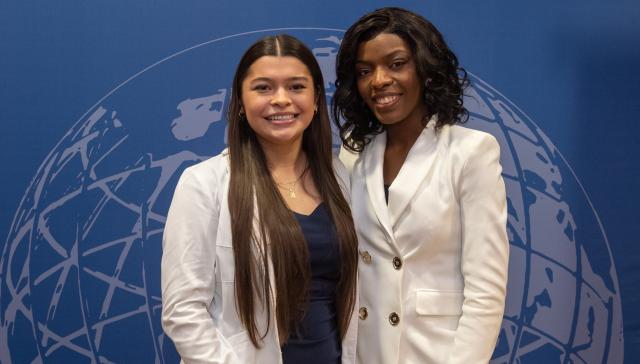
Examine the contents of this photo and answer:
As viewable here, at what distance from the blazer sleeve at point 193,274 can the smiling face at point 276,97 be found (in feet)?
0.86

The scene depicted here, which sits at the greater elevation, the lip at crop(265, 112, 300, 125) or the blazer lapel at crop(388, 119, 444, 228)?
the lip at crop(265, 112, 300, 125)

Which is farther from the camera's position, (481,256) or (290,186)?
(290,186)

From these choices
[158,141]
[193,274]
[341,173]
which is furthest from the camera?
[158,141]

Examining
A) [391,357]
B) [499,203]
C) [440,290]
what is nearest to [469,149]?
[499,203]

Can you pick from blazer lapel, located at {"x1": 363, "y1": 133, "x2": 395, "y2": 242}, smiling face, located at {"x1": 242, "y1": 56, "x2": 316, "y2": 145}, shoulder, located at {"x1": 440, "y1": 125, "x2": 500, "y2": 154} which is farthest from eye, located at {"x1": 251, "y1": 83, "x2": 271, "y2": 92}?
shoulder, located at {"x1": 440, "y1": 125, "x2": 500, "y2": 154}

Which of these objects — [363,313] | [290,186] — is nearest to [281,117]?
[290,186]

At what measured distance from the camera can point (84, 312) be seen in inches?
109

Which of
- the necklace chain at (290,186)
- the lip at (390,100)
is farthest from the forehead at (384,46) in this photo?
the necklace chain at (290,186)

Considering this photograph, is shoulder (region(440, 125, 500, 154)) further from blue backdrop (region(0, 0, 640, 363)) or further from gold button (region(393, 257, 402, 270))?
blue backdrop (region(0, 0, 640, 363))

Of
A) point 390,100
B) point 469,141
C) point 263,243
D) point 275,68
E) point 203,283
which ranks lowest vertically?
point 203,283

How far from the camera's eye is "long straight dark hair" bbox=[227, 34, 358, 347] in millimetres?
1935

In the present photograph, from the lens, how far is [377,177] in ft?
7.09

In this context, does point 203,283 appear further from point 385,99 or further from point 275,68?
point 385,99

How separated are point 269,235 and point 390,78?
2.05 ft
